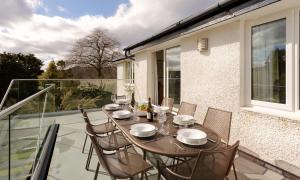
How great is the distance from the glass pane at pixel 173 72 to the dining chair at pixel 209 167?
14.0 ft

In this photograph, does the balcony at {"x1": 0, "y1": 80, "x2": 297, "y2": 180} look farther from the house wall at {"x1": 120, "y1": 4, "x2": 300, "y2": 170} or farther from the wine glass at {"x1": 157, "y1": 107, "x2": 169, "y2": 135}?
the wine glass at {"x1": 157, "y1": 107, "x2": 169, "y2": 135}

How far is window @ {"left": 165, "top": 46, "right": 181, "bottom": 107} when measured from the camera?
21.0 feet

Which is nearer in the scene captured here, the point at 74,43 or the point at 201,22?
the point at 201,22

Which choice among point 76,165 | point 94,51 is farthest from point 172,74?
point 94,51

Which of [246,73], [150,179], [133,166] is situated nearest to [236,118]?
[246,73]

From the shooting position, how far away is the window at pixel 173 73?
21.0 ft

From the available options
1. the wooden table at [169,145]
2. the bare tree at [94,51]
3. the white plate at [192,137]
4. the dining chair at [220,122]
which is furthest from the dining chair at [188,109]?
the bare tree at [94,51]

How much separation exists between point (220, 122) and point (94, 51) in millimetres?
22678

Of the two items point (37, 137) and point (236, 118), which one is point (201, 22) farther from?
point (37, 137)

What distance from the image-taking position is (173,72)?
6621 millimetres

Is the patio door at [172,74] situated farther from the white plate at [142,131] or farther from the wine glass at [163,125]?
the white plate at [142,131]

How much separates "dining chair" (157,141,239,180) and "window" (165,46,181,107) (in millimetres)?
4273

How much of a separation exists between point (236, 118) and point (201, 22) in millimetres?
2279

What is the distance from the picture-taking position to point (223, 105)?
4.17 meters
